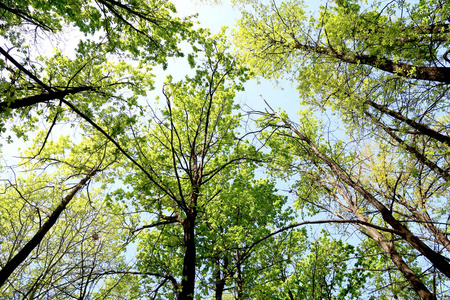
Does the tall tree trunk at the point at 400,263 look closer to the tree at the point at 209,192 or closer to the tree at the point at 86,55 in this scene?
the tree at the point at 209,192

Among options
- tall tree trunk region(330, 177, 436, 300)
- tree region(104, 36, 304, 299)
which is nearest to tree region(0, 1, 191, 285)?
tree region(104, 36, 304, 299)

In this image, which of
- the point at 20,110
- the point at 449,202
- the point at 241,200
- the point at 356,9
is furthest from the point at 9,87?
the point at 449,202

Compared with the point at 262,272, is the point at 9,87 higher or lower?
lower

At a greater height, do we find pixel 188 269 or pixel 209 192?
pixel 209 192

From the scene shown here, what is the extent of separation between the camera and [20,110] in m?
4.91

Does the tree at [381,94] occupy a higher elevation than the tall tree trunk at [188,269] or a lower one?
higher

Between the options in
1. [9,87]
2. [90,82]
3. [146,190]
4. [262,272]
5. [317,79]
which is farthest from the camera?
[262,272]

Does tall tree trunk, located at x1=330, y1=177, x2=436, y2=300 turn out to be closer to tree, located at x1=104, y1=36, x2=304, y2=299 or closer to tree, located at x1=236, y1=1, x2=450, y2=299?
tree, located at x1=236, y1=1, x2=450, y2=299

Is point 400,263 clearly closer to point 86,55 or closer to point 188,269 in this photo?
point 188,269

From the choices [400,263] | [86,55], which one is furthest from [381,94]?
[86,55]

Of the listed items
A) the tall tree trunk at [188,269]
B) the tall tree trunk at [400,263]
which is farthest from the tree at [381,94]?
the tall tree trunk at [188,269]

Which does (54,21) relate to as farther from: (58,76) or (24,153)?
(24,153)

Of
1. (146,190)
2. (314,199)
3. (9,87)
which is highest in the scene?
(314,199)

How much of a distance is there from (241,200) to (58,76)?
7630mm
